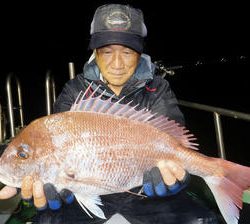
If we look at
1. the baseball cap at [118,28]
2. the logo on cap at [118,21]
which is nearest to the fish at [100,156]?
the baseball cap at [118,28]

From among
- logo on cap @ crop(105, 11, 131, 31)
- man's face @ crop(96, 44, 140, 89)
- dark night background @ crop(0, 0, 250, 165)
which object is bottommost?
dark night background @ crop(0, 0, 250, 165)

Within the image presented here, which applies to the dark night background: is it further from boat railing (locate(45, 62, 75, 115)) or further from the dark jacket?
boat railing (locate(45, 62, 75, 115))

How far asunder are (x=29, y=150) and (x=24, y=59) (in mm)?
28712

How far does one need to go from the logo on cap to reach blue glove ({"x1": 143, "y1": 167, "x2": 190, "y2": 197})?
3.79 ft

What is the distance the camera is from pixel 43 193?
2.11 m

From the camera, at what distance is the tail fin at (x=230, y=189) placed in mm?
2055

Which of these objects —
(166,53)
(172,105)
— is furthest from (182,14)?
(172,105)

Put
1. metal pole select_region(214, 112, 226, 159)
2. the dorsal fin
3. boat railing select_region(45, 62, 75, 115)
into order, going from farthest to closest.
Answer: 1. boat railing select_region(45, 62, 75, 115)
2. metal pole select_region(214, 112, 226, 159)
3. the dorsal fin

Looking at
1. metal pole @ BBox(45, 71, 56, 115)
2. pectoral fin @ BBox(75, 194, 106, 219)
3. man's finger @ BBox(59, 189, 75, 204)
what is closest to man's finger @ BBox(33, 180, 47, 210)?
man's finger @ BBox(59, 189, 75, 204)

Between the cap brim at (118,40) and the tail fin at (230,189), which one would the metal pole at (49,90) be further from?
the tail fin at (230,189)

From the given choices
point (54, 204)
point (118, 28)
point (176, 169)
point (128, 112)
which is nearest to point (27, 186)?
point (54, 204)

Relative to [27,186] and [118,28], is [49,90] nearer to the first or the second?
[118,28]

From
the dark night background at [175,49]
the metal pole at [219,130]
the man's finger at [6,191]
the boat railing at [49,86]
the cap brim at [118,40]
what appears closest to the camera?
the man's finger at [6,191]

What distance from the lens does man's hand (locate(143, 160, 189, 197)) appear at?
7.16 feet
